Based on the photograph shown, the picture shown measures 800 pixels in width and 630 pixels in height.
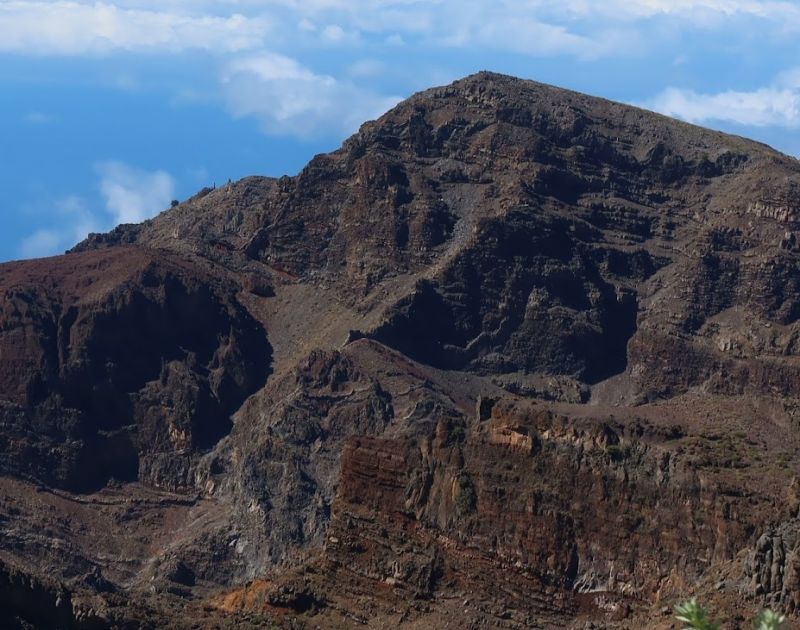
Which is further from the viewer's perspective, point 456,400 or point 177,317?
point 177,317

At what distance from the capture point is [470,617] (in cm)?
8319

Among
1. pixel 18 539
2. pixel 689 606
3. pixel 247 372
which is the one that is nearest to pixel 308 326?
pixel 247 372

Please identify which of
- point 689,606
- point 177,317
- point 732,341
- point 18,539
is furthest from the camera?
point 177,317

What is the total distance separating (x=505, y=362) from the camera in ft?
504

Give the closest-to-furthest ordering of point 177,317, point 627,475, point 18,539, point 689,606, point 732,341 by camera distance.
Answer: point 689,606 → point 627,475 → point 18,539 → point 732,341 → point 177,317

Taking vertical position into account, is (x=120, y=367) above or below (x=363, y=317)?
below

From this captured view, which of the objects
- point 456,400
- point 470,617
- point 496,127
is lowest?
point 470,617

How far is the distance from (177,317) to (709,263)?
29.3 metres

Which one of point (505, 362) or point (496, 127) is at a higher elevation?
point (496, 127)

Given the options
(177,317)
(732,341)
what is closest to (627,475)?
(732,341)

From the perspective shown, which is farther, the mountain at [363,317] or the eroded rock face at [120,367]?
the eroded rock face at [120,367]

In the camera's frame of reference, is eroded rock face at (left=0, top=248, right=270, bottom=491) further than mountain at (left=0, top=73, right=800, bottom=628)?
Yes

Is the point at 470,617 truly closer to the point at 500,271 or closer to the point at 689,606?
the point at 689,606

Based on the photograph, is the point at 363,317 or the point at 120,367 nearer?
the point at 120,367
